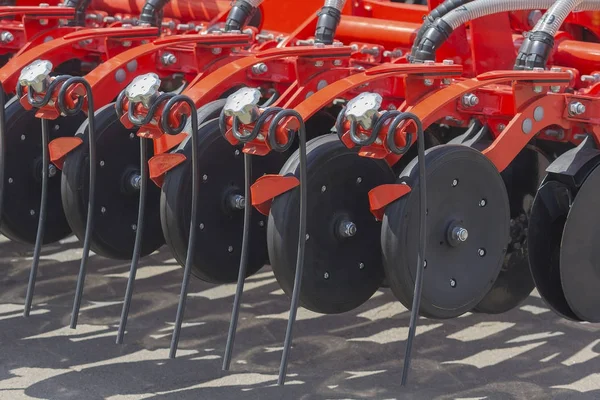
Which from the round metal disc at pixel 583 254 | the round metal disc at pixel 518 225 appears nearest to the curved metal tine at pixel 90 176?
the round metal disc at pixel 518 225

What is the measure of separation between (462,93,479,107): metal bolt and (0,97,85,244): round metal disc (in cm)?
142

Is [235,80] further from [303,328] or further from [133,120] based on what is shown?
[303,328]

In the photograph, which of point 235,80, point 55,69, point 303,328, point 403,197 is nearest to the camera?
point 403,197

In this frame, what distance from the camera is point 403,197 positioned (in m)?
3.25

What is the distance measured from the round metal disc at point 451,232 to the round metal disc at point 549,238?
0.29ft

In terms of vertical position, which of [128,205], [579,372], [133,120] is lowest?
[579,372]

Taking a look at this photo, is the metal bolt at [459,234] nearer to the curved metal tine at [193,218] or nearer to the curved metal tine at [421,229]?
the curved metal tine at [421,229]

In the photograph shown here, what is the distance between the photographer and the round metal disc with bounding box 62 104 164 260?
374cm

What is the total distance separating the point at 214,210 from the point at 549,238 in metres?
1.01

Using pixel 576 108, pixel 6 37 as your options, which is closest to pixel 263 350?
pixel 576 108

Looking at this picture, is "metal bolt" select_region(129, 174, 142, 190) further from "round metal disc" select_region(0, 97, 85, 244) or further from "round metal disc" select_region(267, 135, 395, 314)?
"round metal disc" select_region(267, 135, 395, 314)

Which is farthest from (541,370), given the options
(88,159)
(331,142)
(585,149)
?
(88,159)

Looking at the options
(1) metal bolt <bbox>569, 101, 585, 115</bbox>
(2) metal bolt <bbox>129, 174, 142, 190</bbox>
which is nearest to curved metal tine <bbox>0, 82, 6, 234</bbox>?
(2) metal bolt <bbox>129, 174, 142, 190</bbox>

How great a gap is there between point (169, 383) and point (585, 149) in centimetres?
142
